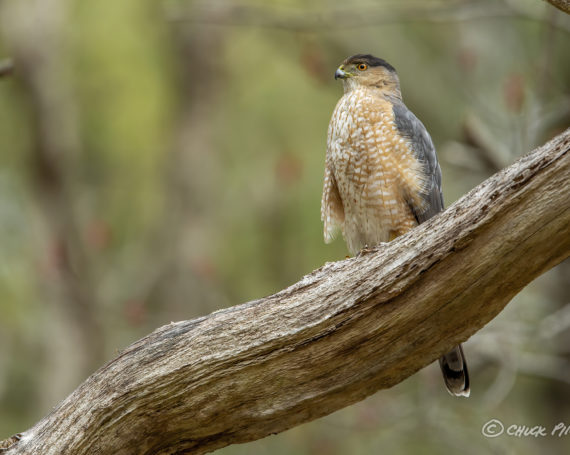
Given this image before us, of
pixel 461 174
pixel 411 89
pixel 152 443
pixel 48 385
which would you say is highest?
pixel 411 89

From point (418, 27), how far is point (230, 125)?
12.1 ft

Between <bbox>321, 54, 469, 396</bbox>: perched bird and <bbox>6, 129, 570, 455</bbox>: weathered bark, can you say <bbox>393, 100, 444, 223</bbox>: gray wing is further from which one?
<bbox>6, 129, 570, 455</bbox>: weathered bark

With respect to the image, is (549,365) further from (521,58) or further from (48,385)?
(48,385)

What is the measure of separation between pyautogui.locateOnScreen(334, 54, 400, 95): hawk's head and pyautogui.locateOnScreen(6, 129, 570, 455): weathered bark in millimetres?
2208

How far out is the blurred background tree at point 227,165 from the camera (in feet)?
23.8

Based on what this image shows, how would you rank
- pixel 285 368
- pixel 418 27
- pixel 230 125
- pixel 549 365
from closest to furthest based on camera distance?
pixel 285 368 < pixel 549 365 < pixel 418 27 < pixel 230 125

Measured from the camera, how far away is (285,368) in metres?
3.48

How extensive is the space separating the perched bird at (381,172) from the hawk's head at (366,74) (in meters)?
0.33

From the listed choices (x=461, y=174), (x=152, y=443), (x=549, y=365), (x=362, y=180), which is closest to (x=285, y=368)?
(x=152, y=443)
